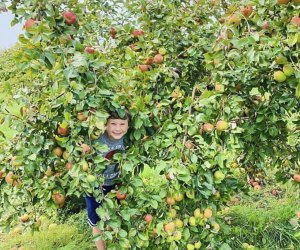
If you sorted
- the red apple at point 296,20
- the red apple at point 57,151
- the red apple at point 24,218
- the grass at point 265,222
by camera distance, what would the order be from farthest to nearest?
the grass at point 265,222, the red apple at point 24,218, the red apple at point 57,151, the red apple at point 296,20

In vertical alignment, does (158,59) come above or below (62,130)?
below

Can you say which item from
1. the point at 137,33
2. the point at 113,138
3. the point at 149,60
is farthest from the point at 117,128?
the point at 137,33

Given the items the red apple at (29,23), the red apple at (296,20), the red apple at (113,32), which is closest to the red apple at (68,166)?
the red apple at (29,23)

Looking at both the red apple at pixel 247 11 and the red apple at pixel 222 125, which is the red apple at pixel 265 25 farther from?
the red apple at pixel 222 125

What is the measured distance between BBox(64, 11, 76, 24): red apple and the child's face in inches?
19.1

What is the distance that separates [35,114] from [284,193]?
8.09 ft

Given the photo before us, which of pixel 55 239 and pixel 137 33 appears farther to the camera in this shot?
pixel 55 239

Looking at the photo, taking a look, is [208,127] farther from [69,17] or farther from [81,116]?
[69,17]

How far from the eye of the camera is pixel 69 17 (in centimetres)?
174

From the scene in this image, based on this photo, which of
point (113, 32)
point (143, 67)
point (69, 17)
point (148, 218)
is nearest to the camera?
point (69, 17)

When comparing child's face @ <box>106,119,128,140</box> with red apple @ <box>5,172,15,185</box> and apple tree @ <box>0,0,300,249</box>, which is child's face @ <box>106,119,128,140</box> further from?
red apple @ <box>5,172,15,185</box>

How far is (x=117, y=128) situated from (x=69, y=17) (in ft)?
1.83

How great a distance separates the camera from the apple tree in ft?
5.58

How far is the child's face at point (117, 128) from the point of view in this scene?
202 centimetres
